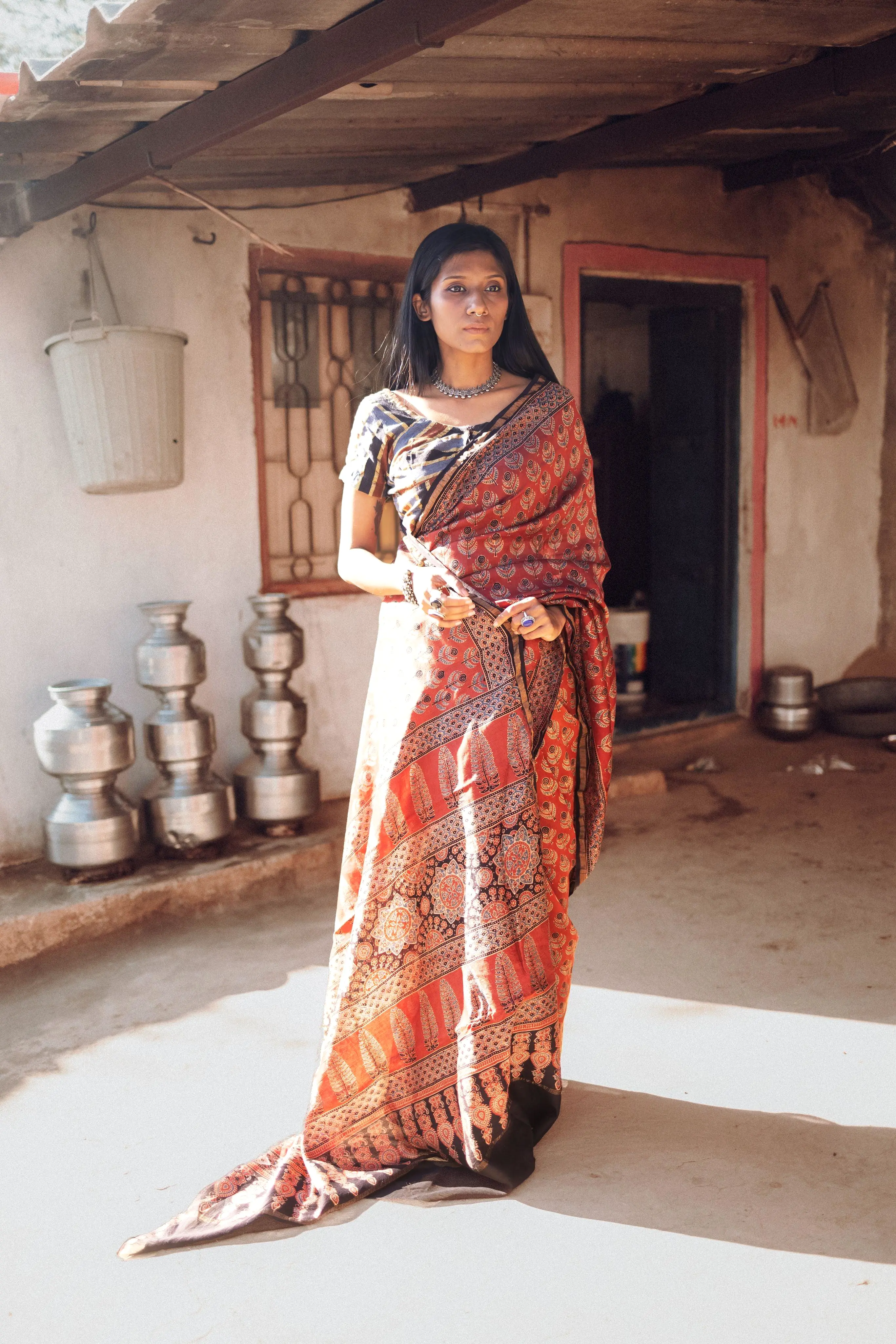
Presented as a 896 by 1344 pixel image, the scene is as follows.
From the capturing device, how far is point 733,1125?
2.62m

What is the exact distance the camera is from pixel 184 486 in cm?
459

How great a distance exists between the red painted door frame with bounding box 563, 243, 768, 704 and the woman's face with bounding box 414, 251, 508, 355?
10.6 feet

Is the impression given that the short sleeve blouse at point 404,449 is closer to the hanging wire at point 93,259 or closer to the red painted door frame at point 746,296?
the hanging wire at point 93,259

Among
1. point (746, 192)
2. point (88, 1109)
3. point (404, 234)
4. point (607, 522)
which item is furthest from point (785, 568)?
point (88, 1109)

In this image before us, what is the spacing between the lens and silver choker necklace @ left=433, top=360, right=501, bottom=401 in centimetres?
249

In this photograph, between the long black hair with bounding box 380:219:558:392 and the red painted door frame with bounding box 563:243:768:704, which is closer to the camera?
the long black hair with bounding box 380:219:558:392

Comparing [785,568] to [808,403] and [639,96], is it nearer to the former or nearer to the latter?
[808,403]

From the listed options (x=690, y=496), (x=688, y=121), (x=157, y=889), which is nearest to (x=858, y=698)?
(x=690, y=496)

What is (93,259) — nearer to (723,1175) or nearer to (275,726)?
(275,726)

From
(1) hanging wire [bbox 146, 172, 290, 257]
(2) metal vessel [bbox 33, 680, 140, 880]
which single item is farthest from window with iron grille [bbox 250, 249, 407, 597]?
(2) metal vessel [bbox 33, 680, 140, 880]

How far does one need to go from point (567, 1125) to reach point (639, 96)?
306 centimetres

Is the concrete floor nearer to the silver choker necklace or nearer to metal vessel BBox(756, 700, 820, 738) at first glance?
the silver choker necklace

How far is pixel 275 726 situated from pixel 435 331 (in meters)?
2.23

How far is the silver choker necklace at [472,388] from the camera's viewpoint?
2.49 meters
